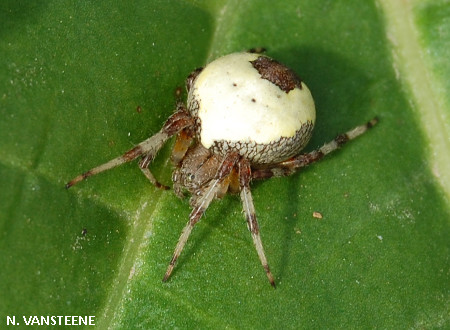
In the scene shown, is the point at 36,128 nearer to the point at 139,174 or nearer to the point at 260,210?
the point at 139,174

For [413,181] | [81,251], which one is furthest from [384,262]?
[81,251]

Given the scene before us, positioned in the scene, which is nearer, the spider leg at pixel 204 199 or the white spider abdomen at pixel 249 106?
the spider leg at pixel 204 199

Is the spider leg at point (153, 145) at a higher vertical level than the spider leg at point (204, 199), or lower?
higher

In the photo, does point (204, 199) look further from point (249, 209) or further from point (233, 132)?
point (233, 132)

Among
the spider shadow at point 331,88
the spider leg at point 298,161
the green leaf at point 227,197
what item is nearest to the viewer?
the green leaf at point 227,197

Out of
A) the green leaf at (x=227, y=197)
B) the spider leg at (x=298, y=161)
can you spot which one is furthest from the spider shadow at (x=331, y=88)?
the spider leg at (x=298, y=161)

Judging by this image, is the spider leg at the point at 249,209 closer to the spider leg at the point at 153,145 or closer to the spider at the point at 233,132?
the spider at the point at 233,132

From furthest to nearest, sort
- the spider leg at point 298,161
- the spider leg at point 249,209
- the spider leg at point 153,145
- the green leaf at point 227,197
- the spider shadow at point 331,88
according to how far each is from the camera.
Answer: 1. the spider shadow at point 331,88
2. the spider leg at point 298,161
3. the spider leg at point 249,209
4. the spider leg at point 153,145
5. the green leaf at point 227,197
